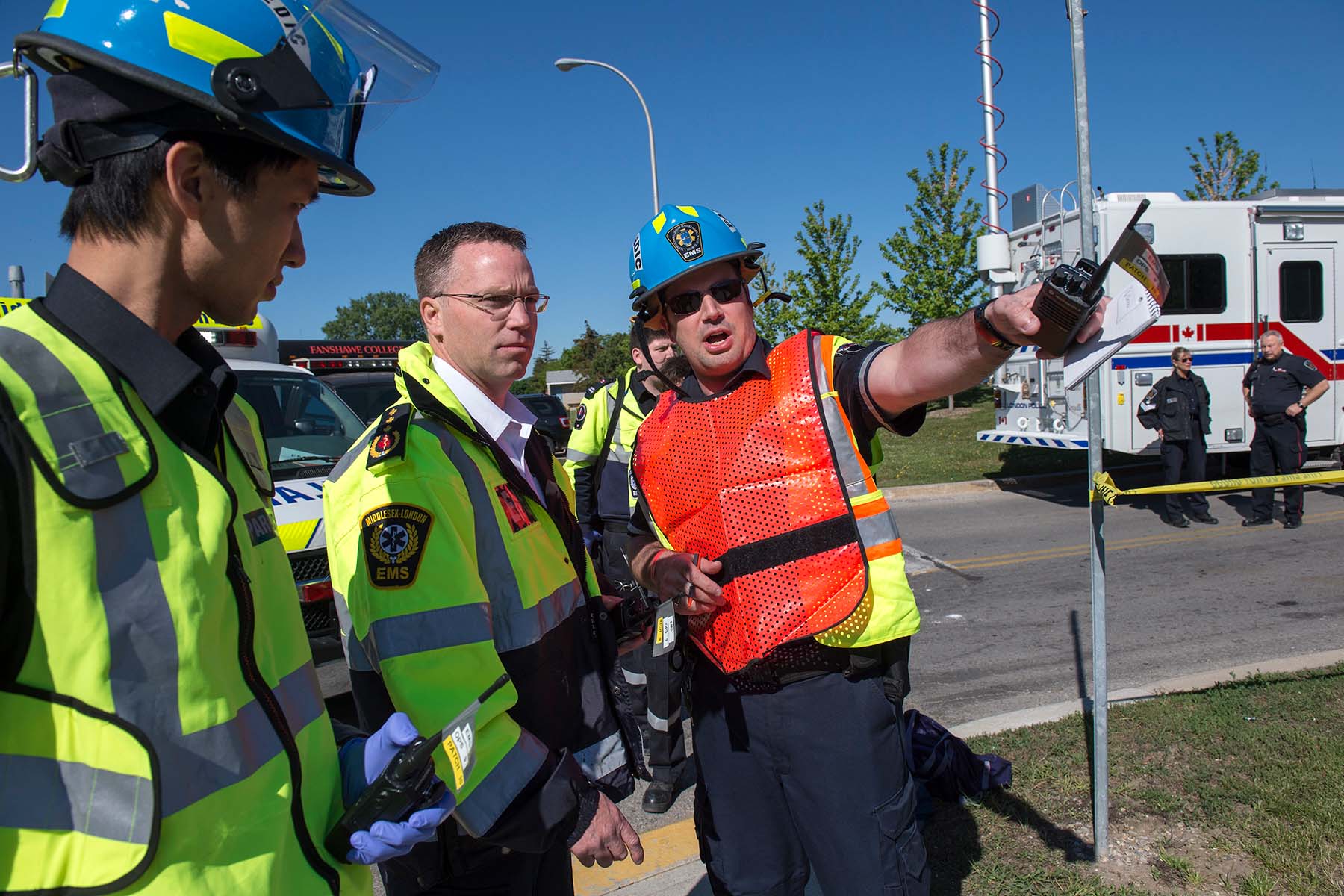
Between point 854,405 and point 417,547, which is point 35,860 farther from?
point 854,405

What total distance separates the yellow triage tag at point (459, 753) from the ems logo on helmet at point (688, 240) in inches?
61.6

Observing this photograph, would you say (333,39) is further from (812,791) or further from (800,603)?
(812,791)

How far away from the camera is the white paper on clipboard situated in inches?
62.4

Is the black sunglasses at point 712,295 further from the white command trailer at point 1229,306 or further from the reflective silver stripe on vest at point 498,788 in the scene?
the white command trailer at point 1229,306

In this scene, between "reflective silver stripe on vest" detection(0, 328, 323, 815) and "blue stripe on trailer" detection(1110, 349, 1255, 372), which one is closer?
"reflective silver stripe on vest" detection(0, 328, 323, 815)

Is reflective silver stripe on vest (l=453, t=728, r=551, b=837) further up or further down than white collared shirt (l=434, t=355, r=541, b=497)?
further down

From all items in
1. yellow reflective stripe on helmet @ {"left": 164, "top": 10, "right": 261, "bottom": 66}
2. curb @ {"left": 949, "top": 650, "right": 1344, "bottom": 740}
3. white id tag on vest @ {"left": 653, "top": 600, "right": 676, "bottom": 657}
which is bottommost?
curb @ {"left": 949, "top": 650, "right": 1344, "bottom": 740}

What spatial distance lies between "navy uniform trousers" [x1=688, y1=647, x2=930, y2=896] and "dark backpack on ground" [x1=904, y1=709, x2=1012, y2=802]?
4.10 ft

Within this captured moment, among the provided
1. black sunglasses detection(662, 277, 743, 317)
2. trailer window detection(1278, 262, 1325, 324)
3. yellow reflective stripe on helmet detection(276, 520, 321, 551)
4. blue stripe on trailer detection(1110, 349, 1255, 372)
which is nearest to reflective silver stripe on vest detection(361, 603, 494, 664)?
black sunglasses detection(662, 277, 743, 317)

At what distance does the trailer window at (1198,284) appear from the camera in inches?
417

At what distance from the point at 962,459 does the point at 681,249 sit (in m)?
14.2

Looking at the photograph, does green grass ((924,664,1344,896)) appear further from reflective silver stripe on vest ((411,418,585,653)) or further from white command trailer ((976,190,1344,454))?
white command trailer ((976,190,1344,454))

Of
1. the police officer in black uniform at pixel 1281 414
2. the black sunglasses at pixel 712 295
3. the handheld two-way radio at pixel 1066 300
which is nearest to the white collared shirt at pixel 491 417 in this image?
the black sunglasses at pixel 712 295

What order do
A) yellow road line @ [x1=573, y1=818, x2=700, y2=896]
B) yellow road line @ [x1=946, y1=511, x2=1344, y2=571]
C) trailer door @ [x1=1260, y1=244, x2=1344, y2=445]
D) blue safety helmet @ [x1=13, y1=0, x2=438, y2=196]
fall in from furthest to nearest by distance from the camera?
trailer door @ [x1=1260, y1=244, x2=1344, y2=445]
yellow road line @ [x1=946, y1=511, x2=1344, y2=571]
yellow road line @ [x1=573, y1=818, x2=700, y2=896]
blue safety helmet @ [x1=13, y1=0, x2=438, y2=196]
